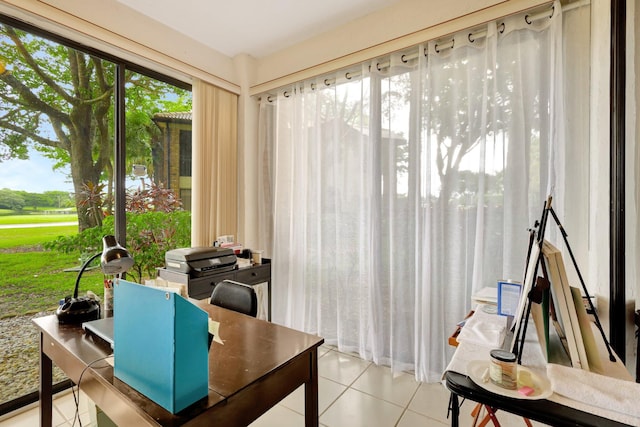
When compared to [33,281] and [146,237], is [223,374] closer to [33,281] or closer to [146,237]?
[33,281]

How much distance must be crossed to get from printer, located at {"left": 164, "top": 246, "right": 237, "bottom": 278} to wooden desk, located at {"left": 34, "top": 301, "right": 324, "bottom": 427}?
93 cm

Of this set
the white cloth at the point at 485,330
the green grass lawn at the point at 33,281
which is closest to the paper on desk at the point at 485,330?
the white cloth at the point at 485,330

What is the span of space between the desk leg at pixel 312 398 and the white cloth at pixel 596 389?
31.1 inches

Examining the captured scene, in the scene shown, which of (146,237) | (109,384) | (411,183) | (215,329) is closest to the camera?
(109,384)

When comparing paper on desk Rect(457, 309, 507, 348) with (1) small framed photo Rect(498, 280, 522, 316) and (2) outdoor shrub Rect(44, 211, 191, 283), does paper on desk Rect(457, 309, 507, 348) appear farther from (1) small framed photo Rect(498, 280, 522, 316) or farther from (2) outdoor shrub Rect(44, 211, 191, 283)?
(2) outdoor shrub Rect(44, 211, 191, 283)

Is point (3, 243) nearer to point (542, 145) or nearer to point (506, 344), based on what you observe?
point (506, 344)

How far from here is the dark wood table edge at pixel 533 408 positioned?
725mm

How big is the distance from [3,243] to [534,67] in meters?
3.56

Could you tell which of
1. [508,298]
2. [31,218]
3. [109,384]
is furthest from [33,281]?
[508,298]

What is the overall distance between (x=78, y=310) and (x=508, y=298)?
207 cm

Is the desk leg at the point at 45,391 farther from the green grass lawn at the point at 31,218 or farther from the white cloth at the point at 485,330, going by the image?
the white cloth at the point at 485,330

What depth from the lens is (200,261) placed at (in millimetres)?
2377

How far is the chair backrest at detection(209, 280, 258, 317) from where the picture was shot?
5.49 ft

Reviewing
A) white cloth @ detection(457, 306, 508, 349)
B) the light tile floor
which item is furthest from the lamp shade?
white cloth @ detection(457, 306, 508, 349)
